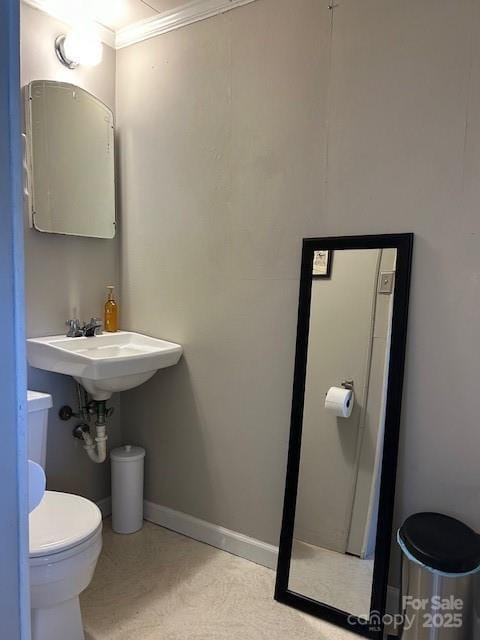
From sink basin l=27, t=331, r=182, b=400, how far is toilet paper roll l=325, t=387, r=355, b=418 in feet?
2.61

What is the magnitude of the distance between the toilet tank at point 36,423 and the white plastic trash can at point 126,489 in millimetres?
527

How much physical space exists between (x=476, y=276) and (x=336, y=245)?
20.1 inches

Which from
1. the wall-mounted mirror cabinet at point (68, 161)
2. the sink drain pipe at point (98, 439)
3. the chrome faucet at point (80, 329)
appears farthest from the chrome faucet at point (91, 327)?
the wall-mounted mirror cabinet at point (68, 161)

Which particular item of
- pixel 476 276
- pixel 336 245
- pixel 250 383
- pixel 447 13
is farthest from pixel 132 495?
pixel 447 13

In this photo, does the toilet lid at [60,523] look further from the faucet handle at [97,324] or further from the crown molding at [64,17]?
the crown molding at [64,17]

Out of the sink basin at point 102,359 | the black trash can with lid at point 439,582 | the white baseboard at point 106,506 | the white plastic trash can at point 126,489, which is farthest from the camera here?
the white baseboard at point 106,506

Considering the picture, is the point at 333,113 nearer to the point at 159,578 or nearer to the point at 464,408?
the point at 464,408

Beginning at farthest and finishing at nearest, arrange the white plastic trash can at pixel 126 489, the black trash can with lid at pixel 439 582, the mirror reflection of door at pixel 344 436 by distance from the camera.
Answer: the white plastic trash can at pixel 126 489, the mirror reflection of door at pixel 344 436, the black trash can with lid at pixel 439 582

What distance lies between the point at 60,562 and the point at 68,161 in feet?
5.53

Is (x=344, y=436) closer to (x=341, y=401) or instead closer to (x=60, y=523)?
(x=341, y=401)

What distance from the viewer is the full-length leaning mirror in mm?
1700

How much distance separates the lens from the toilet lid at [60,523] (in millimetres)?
1444

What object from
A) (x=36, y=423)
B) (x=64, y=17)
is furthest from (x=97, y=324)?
(x=64, y=17)

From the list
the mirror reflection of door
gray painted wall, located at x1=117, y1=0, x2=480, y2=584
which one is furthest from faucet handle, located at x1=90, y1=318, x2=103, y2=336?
the mirror reflection of door
